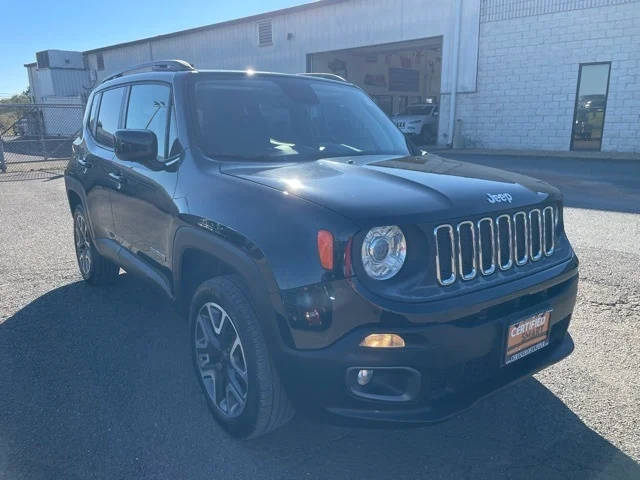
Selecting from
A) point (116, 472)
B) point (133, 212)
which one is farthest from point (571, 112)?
point (116, 472)

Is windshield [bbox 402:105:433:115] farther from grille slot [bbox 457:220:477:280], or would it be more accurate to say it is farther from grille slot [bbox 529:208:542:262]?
grille slot [bbox 457:220:477:280]

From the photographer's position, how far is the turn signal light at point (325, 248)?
7.01ft

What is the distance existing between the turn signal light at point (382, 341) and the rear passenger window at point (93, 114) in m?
3.67

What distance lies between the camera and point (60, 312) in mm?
4445

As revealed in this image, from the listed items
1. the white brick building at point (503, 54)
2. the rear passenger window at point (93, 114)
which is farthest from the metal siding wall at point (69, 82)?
the rear passenger window at point (93, 114)

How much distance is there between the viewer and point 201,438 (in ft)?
9.04

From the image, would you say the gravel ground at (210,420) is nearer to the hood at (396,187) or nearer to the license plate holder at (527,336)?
the license plate holder at (527,336)

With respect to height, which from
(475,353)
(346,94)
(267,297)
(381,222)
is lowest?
(475,353)

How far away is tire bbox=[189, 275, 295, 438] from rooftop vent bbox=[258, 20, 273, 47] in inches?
978

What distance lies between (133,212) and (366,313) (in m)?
2.23

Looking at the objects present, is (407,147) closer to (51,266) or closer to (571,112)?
(51,266)

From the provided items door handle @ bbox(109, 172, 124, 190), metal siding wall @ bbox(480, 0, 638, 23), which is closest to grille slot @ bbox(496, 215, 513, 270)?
door handle @ bbox(109, 172, 124, 190)

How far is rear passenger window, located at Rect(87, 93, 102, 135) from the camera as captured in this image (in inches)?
186

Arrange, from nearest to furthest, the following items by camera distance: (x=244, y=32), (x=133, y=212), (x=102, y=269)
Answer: (x=133, y=212) < (x=102, y=269) < (x=244, y=32)
